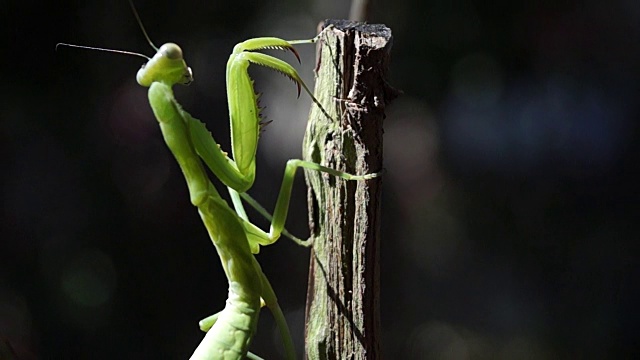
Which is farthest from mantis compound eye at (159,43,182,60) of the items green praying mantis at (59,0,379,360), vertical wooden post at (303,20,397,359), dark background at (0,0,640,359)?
dark background at (0,0,640,359)

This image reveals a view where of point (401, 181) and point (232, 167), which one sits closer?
point (232, 167)

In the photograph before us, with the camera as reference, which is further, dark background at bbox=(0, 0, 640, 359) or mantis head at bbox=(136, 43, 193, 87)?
dark background at bbox=(0, 0, 640, 359)

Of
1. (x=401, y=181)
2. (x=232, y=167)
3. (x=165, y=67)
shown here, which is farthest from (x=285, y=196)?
(x=401, y=181)

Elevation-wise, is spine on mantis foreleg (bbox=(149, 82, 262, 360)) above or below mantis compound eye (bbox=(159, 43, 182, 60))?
below

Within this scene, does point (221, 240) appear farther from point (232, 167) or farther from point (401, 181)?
point (401, 181)

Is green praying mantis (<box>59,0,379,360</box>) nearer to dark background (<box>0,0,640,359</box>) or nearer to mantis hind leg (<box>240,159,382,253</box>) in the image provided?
mantis hind leg (<box>240,159,382,253</box>)

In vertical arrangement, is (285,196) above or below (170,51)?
below
